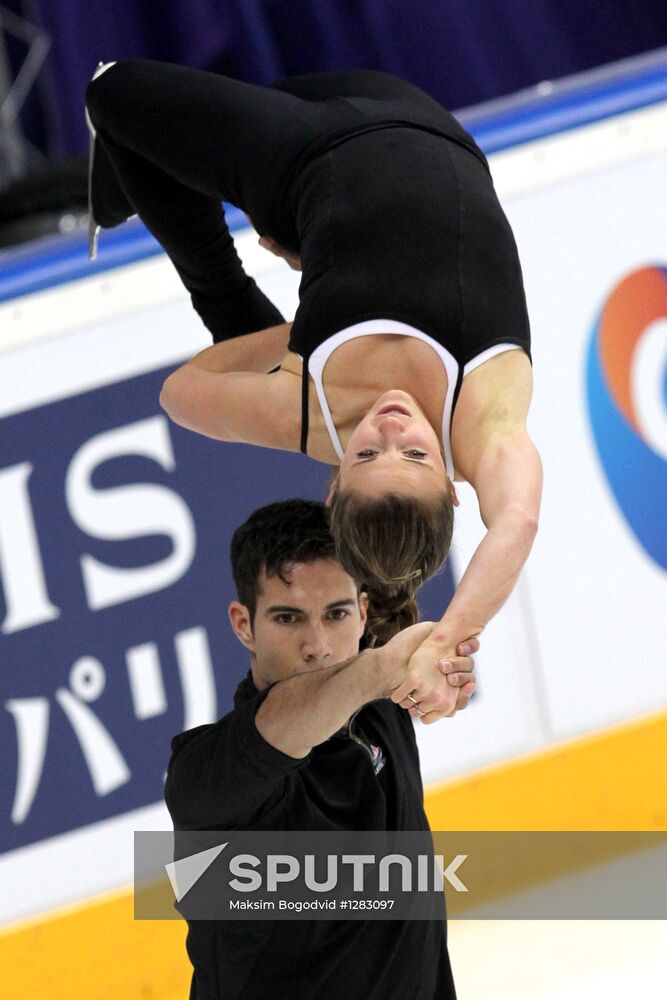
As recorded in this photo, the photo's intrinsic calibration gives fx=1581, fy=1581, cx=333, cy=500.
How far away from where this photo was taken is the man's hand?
7.88 feet

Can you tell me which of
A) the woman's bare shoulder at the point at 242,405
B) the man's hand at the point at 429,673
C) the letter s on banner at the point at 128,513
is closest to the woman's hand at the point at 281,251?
the woman's bare shoulder at the point at 242,405

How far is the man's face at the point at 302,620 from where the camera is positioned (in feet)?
9.41

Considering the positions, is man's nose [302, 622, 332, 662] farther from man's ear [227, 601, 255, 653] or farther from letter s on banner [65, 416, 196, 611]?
letter s on banner [65, 416, 196, 611]

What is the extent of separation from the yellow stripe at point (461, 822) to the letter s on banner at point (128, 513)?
83 centimetres

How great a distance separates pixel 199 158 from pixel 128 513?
56.8 inches

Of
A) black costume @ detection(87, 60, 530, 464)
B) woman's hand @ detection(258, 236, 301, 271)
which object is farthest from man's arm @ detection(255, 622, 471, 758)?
woman's hand @ detection(258, 236, 301, 271)

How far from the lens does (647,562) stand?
4363 mm

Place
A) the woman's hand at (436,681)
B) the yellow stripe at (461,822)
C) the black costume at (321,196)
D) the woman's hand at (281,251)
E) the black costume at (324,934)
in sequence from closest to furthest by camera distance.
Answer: the woman's hand at (436,681) < the black costume at (321,196) < the black costume at (324,934) < the woman's hand at (281,251) < the yellow stripe at (461,822)

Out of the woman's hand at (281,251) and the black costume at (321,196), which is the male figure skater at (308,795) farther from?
the woman's hand at (281,251)

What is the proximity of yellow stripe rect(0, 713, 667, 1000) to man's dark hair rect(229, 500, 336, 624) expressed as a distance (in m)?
1.57

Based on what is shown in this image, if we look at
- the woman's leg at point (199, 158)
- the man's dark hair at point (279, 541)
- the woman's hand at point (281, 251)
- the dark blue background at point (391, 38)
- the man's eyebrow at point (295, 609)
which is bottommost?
the man's eyebrow at point (295, 609)

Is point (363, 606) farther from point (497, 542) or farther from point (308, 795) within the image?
Answer: point (497, 542)

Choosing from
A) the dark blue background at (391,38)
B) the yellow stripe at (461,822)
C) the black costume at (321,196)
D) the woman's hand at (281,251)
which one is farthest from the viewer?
the dark blue background at (391,38)

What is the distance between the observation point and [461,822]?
4363 mm
